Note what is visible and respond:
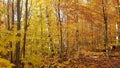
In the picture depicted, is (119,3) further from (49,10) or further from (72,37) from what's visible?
(72,37)

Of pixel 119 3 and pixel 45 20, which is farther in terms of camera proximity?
pixel 45 20

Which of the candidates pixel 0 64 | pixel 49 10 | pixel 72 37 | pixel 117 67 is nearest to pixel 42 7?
pixel 49 10

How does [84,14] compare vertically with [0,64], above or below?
above

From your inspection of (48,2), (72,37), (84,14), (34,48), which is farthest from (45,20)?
(34,48)

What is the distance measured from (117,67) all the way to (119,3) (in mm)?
8471

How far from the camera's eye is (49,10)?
92.7 ft

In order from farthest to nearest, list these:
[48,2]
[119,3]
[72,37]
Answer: [72,37]
[48,2]
[119,3]

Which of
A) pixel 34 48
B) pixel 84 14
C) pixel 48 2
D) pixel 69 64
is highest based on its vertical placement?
pixel 48 2

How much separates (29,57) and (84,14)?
9031mm

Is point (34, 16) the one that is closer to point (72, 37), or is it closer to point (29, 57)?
point (72, 37)

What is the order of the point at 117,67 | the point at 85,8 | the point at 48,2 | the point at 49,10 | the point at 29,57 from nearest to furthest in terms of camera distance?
the point at 29,57 → the point at 117,67 → the point at 85,8 → the point at 48,2 → the point at 49,10

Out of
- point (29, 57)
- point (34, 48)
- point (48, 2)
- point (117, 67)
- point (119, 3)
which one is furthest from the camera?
point (48, 2)


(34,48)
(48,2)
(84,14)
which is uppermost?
(48,2)

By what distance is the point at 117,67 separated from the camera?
51.3 feet
